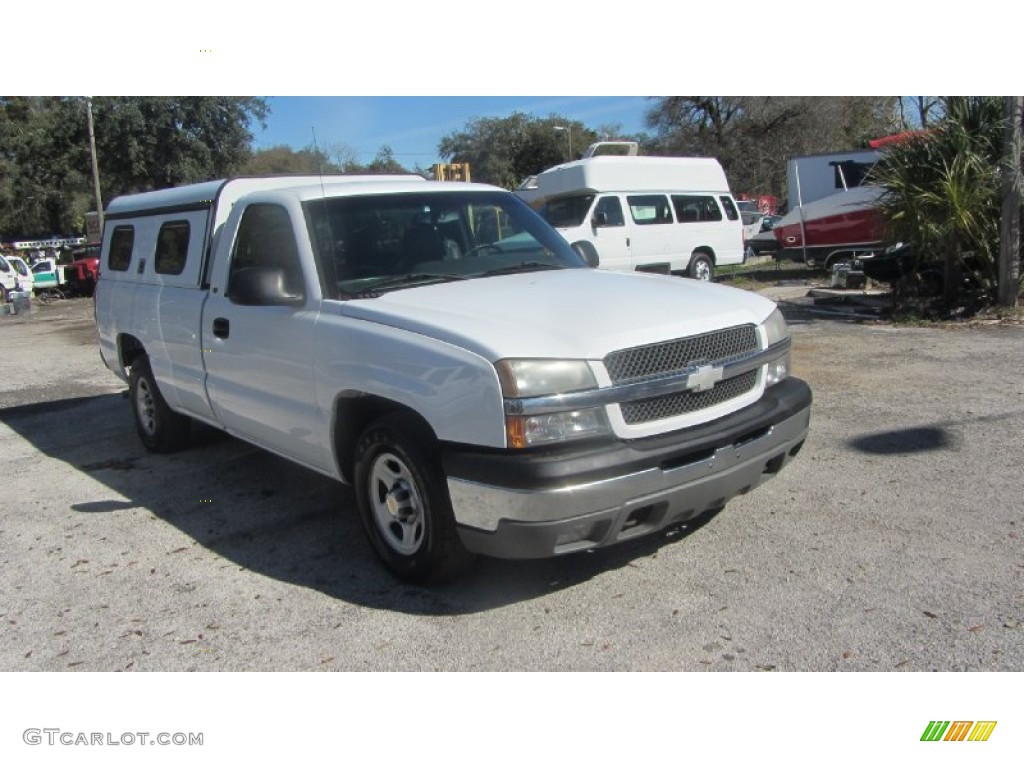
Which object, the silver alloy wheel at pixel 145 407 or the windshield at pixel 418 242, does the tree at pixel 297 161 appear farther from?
the silver alloy wheel at pixel 145 407

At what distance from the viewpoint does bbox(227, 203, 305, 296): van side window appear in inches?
175

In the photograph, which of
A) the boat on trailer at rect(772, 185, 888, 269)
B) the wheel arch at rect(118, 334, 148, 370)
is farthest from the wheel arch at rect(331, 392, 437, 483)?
the boat on trailer at rect(772, 185, 888, 269)

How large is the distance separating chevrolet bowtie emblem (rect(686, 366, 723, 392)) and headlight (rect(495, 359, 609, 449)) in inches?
18.8

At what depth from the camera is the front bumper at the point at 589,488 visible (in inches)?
128

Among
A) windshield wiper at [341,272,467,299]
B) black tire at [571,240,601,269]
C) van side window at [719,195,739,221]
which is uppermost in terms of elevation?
van side window at [719,195,739,221]

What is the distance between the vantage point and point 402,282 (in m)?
4.31

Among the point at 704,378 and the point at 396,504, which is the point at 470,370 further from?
the point at 704,378

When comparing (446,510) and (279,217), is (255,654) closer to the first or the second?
(446,510)

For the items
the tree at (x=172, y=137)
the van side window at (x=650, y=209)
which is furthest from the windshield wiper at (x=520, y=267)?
the tree at (x=172, y=137)

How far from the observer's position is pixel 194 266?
5613mm

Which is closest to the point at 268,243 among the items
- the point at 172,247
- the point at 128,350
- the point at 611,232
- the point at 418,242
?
the point at 418,242

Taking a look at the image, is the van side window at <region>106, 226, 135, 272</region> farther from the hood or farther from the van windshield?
the van windshield
